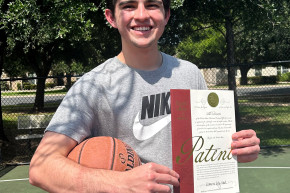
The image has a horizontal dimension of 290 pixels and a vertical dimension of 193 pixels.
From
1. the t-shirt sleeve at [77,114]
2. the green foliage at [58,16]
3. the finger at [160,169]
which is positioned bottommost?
the finger at [160,169]

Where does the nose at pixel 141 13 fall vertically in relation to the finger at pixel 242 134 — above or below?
above

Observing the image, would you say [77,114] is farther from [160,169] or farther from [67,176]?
[160,169]

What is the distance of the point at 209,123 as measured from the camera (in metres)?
1.67

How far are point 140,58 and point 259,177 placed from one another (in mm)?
5716

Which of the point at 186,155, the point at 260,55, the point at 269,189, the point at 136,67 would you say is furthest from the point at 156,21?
the point at 260,55

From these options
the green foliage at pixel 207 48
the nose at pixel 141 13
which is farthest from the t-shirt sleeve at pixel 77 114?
the green foliage at pixel 207 48

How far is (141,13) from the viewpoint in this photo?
1810 mm

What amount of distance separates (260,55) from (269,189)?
2532cm

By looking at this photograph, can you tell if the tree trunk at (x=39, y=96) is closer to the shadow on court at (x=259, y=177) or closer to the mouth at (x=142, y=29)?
the shadow on court at (x=259, y=177)

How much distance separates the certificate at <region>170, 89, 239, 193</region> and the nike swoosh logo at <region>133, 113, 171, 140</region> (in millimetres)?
272

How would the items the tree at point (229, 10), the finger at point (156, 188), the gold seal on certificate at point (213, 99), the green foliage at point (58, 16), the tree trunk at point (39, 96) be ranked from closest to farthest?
the finger at point (156, 188)
the gold seal on certificate at point (213, 99)
the green foliage at point (58, 16)
the tree at point (229, 10)
the tree trunk at point (39, 96)

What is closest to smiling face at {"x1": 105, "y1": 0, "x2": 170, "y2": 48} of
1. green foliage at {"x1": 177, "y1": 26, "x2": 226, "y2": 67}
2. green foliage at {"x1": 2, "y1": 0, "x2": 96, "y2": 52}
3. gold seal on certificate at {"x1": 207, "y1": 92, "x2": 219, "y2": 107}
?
gold seal on certificate at {"x1": 207, "y1": 92, "x2": 219, "y2": 107}

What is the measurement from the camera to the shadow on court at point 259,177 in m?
6.29

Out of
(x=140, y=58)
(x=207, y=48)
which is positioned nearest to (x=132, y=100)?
(x=140, y=58)
